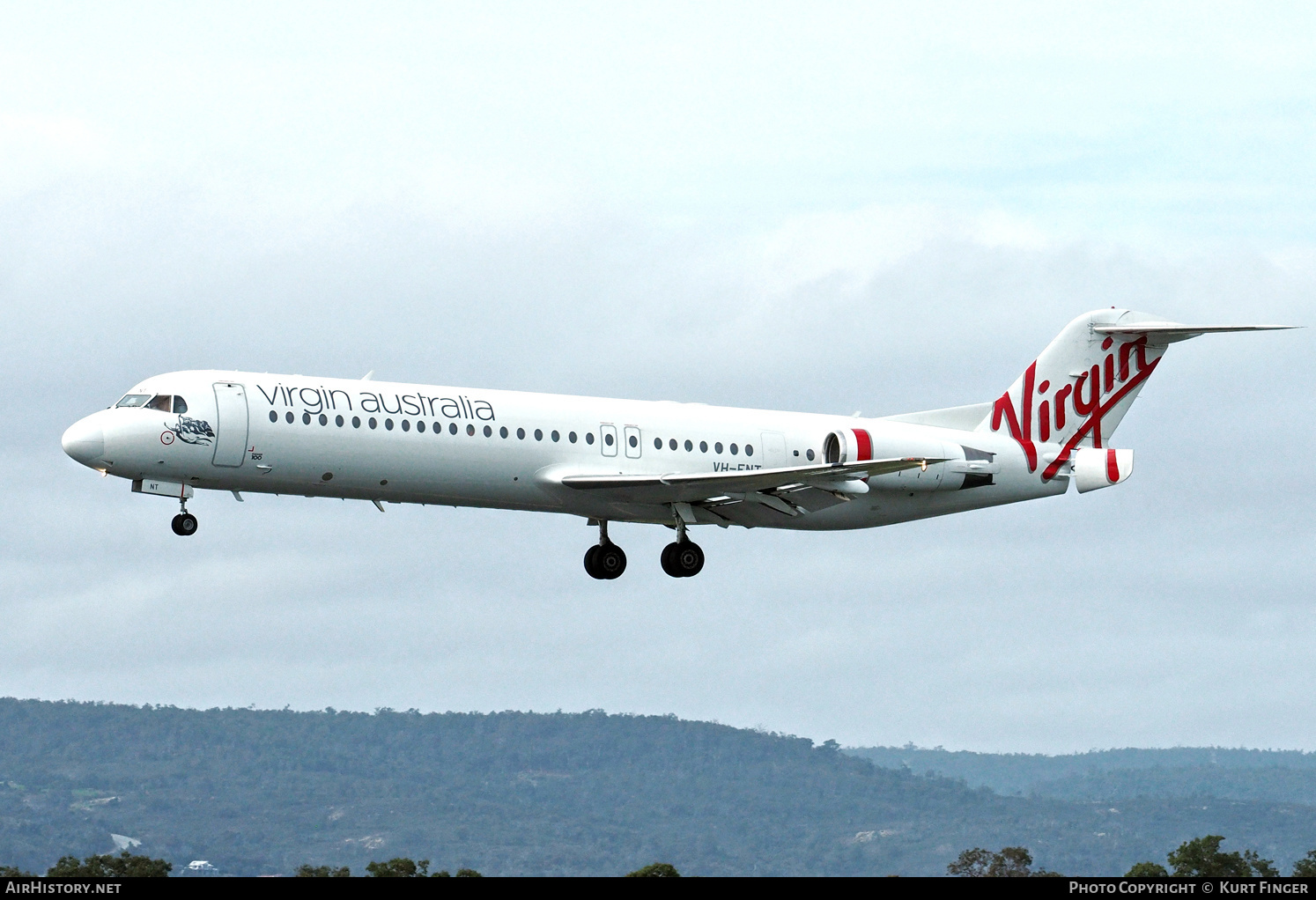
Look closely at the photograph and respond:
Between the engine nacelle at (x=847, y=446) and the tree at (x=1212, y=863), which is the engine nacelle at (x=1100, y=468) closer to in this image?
the engine nacelle at (x=847, y=446)

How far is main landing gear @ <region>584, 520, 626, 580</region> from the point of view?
47.0m

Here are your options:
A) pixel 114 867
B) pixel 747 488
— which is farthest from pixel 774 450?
pixel 114 867

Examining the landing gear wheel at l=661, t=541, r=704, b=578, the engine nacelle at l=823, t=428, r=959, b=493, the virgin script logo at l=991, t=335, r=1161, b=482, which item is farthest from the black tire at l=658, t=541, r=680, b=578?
the virgin script logo at l=991, t=335, r=1161, b=482

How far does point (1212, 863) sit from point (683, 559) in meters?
58.7

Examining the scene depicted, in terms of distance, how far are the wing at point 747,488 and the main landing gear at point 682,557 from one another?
1.78 ft

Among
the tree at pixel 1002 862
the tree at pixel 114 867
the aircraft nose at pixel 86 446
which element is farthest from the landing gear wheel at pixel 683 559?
the tree at pixel 1002 862

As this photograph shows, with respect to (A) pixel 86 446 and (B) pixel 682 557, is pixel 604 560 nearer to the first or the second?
(B) pixel 682 557

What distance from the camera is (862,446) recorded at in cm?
4634

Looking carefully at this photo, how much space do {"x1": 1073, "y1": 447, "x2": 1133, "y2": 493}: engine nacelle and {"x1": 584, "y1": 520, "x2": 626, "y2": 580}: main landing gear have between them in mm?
11724

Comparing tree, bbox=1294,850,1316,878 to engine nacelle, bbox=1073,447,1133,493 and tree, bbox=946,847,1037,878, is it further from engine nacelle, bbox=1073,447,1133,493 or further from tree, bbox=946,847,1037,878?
engine nacelle, bbox=1073,447,1133,493

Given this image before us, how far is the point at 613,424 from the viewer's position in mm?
44281

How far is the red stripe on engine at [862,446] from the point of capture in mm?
46188
